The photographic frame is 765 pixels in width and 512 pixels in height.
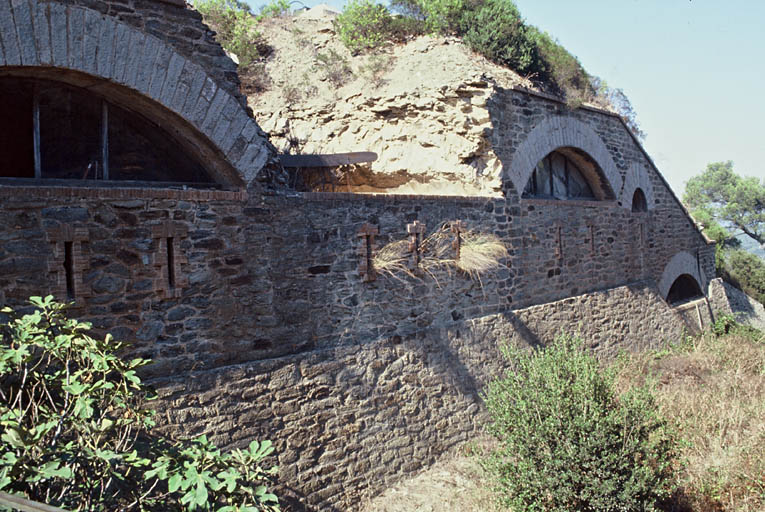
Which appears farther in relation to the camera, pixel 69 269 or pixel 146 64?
pixel 146 64

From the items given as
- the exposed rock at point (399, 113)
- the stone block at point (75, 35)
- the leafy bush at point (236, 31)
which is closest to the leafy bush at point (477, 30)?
the exposed rock at point (399, 113)

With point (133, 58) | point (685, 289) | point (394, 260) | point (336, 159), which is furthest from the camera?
point (685, 289)

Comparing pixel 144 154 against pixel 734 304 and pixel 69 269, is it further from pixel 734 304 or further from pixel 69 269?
pixel 734 304

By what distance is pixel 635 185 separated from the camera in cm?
1219

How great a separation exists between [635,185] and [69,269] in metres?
11.3

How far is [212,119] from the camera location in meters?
5.18

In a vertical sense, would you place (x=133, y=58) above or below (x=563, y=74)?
below

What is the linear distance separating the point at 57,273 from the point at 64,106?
5.42ft

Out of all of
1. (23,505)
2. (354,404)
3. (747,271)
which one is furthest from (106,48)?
(747,271)

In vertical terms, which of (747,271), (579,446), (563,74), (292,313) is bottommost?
(579,446)

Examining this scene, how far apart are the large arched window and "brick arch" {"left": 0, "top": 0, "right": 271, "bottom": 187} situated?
0.17 metres

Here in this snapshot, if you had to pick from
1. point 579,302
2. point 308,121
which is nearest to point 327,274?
point 308,121

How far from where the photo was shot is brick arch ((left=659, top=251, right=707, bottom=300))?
42.1ft

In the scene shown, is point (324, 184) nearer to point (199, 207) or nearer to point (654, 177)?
point (199, 207)
